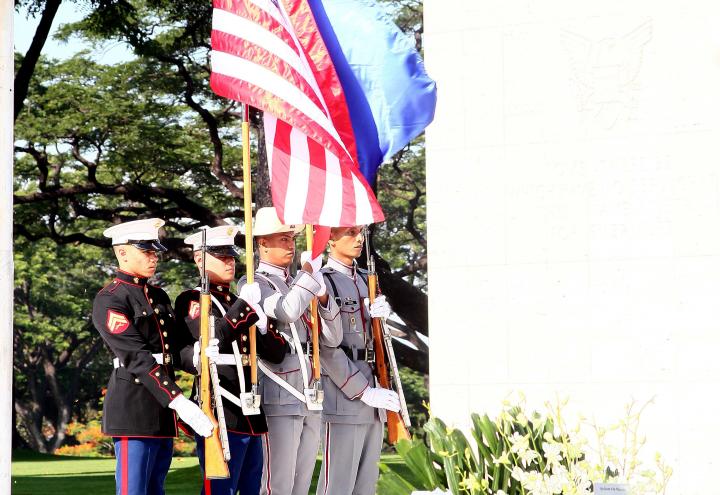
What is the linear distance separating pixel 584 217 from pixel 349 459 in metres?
1.92

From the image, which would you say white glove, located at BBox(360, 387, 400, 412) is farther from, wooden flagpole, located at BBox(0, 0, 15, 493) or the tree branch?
the tree branch

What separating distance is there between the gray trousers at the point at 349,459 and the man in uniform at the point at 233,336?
1.50ft

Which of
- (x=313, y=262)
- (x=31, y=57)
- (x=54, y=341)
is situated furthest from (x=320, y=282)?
(x=54, y=341)

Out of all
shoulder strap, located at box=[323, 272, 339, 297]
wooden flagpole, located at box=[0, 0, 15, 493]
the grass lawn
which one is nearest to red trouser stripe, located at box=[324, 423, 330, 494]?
shoulder strap, located at box=[323, 272, 339, 297]

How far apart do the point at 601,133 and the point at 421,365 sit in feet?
43.5

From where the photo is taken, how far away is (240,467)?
6.54 metres

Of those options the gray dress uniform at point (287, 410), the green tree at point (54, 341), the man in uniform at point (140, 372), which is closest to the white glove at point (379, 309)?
the gray dress uniform at point (287, 410)

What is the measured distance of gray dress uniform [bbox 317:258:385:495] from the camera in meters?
6.95

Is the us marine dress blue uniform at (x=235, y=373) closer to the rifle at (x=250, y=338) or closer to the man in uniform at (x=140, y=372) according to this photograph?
the rifle at (x=250, y=338)

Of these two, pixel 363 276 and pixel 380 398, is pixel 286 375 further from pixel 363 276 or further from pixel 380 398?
pixel 363 276

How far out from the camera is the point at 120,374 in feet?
20.4

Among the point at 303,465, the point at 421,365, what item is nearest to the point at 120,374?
the point at 303,465

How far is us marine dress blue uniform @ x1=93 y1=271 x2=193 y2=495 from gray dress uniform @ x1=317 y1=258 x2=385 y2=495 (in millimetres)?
1060

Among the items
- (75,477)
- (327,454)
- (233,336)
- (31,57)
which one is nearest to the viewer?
(233,336)
